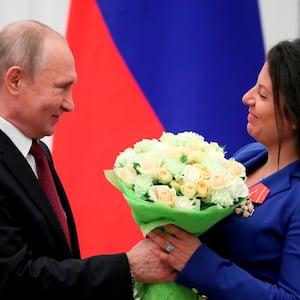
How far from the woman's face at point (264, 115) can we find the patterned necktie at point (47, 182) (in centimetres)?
56

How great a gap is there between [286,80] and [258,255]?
0.46 m

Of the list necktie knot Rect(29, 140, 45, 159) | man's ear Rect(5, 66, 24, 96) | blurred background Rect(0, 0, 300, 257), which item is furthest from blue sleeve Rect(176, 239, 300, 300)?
blurred background Rect(0, 0, 300, 257)

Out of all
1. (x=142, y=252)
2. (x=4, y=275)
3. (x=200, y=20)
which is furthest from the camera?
(x=200, y=20)

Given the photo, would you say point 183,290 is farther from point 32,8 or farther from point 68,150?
point 32,8

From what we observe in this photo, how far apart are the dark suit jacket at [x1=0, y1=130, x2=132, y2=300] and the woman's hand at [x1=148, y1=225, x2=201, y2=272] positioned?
0.32ft

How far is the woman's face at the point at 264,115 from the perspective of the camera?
6.01 ft

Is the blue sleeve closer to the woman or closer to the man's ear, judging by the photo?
the woman

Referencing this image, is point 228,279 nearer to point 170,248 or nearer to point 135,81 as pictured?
point 170,248

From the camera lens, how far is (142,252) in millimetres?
1747

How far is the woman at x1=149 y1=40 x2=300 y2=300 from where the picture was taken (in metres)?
1.70

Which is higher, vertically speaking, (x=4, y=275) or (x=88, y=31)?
(x=88, y=31)

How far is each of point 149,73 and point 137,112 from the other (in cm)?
17

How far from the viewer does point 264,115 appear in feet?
6.02

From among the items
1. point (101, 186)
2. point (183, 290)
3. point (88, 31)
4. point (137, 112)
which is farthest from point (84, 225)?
point (183, 290)
